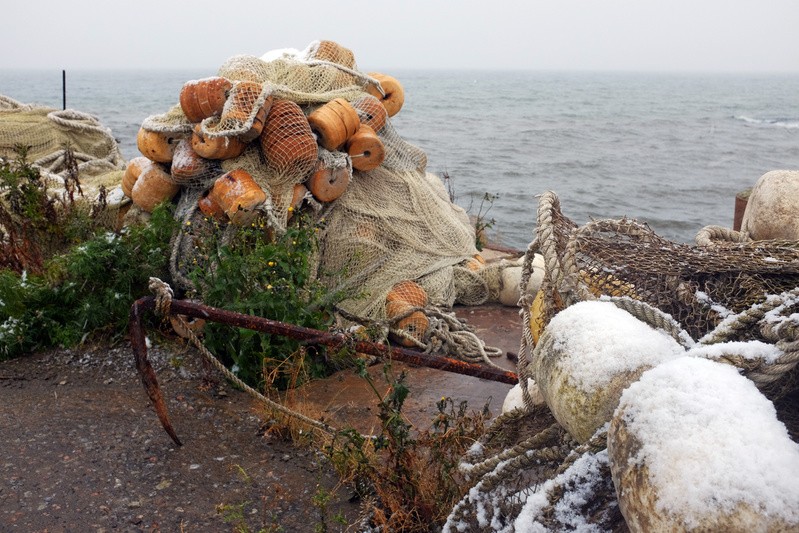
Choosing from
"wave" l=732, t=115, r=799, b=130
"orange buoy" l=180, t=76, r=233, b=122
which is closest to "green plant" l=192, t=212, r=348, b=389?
"orange buoy" l=180, t=76, r=233, b=122

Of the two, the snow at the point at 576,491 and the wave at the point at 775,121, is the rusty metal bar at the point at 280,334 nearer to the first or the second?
the snow at the point at 576,491

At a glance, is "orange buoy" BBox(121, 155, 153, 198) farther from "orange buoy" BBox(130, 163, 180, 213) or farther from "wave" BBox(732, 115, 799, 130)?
"wave" BBox(732, 115, 799, 130)

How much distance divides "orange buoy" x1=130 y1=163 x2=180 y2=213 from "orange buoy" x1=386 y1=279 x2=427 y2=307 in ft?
5.55

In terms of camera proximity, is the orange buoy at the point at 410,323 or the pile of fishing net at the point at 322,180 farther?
the orange buoy at the point at 410,323

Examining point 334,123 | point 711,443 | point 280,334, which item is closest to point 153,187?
point 334,123

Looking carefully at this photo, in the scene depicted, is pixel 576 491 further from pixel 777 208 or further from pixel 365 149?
pixel 365 149

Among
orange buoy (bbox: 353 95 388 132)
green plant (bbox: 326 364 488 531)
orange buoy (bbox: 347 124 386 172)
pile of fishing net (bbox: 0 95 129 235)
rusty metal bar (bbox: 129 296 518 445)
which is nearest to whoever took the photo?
green plant (bbox: 326 364 488 531)

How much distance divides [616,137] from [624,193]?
13.5 meters

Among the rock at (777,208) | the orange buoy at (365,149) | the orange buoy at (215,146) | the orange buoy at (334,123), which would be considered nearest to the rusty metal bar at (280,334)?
the orange buoy at (215,146)

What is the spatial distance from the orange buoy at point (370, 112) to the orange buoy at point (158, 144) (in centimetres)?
136

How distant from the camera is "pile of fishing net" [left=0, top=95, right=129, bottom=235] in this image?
7.07 meters

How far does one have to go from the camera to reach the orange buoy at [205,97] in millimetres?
4891

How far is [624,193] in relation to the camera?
18141 millimetres

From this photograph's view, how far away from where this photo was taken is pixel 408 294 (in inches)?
205
